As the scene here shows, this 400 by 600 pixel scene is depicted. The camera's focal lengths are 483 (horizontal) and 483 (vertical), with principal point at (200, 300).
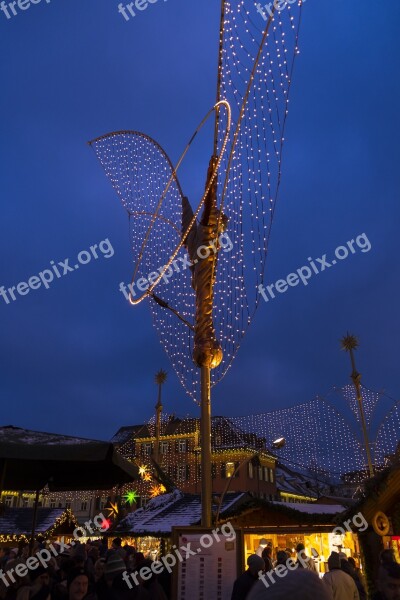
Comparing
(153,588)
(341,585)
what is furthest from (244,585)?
(341,585)

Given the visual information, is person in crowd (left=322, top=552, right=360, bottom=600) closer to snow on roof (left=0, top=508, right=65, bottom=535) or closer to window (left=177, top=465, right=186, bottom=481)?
snow on roof (left=0, top=508, right=65, bottom=535)

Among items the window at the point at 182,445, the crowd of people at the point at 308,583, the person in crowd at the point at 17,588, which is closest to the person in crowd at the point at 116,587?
the person in crowd at the point at 17,588

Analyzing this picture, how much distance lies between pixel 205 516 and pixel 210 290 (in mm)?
4845

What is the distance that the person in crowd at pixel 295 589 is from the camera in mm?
1474

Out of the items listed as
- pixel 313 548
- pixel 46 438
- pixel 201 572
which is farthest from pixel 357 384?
pixel 46 438

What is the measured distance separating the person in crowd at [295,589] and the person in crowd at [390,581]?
246 cm

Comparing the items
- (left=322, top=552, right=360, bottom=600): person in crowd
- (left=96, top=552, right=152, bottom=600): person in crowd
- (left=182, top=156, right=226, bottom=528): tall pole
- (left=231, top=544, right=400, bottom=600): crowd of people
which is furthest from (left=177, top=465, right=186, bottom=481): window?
(left=96, top=552, right=152, bottom=600): person in crowd

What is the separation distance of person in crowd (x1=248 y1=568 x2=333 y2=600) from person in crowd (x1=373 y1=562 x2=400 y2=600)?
246 centimetres

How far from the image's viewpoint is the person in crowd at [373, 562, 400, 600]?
3488mm

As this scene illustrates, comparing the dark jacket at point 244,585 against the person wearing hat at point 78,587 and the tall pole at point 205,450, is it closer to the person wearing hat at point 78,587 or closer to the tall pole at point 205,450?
the person wearing hat at point 78,587

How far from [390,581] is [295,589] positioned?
2582 mm

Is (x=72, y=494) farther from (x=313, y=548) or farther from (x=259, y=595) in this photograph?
(x=259, y=595)

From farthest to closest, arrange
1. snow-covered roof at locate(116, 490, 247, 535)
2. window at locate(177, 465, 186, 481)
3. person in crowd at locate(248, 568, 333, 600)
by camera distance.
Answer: window at locate(177, 465, 186, 481) < snow-covered roof at locate(116, 490, 247, 535) < person in crowd at locate(248, 568, 333, 600)

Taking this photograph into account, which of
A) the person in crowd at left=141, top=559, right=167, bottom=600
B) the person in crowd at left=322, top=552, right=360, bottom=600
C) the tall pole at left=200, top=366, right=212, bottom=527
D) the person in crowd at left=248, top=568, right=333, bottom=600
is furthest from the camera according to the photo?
the tall pole at left=200, top=366, right=212, bottom=527
